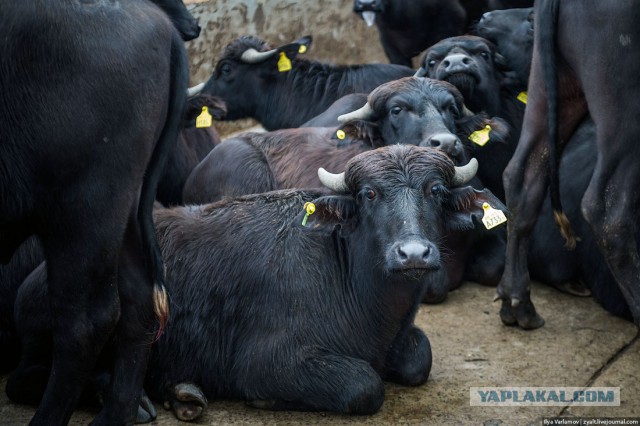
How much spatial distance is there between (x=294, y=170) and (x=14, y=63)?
11.5 feet

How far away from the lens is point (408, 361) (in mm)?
6082

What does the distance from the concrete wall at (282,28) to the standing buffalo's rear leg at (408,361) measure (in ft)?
19.5

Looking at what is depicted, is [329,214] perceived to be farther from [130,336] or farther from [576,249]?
[576,249]

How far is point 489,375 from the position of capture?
6.27 metres

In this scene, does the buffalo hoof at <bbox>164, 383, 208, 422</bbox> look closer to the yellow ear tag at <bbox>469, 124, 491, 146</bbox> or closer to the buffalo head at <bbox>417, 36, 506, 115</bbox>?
the yellow ear tag at <bbox>469, 124, 491, 146</bbox>

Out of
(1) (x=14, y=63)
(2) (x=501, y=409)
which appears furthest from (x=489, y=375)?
(1) (x=14, y=63)

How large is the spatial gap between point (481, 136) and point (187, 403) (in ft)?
9.49

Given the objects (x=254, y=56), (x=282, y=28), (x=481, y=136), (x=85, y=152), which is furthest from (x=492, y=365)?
(x=282, y=28)

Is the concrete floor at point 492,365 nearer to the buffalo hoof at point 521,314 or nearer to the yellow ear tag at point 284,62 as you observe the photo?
Result: the buffalo hoof at point 521,314

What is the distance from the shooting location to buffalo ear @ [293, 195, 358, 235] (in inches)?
234

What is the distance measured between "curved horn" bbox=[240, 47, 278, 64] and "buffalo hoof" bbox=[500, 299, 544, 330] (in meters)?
4.10

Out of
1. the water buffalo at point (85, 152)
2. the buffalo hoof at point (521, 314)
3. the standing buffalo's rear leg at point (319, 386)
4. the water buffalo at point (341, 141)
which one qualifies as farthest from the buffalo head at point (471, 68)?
the water buffalo at point (85, 152)

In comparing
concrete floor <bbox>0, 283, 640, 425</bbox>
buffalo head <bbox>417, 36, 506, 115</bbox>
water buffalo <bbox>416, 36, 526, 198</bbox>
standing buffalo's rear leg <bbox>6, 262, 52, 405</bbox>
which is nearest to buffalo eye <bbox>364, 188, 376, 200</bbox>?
concrete floor <bbox>0, 283, 640, 425</bbox>

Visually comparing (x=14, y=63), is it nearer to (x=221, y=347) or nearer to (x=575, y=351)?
(x=221, y=347)
